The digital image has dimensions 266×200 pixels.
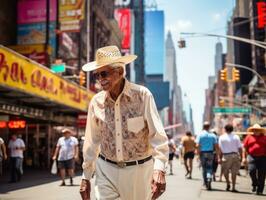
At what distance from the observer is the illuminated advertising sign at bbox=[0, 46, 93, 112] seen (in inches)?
642

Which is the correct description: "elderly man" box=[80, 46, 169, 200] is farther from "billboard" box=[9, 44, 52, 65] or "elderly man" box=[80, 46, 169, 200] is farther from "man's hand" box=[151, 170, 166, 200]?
"billboard" box=[9, 44, 52, 65]

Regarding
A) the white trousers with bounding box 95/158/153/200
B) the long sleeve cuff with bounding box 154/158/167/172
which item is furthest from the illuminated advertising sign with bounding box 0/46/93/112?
the long sleeve cuff with bounding box 154/158/167/172

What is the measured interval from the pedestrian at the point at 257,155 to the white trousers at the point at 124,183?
9078 millimetres

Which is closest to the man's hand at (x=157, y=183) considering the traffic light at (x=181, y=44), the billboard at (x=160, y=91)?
the traffic light at (x=181, y=44)

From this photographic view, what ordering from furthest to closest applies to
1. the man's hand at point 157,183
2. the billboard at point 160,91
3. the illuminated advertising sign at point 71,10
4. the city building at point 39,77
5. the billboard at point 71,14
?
the billboard at point 160,91, the illuminated advertising sign at point 71,10, the billboard at point 71,14, the city building at point 39,77, the man's hand at point 157,183

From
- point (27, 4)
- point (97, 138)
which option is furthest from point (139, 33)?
point (97, 138)

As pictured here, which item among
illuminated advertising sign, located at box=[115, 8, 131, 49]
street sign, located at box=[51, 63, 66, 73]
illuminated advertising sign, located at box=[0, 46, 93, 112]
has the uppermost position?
illuminated advertising sign, located at box=[115, 8, 131, 49]

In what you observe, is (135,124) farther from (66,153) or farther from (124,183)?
(66,153)

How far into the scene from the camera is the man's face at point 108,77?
423cm

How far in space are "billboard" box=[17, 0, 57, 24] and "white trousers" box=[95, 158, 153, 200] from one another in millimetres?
26950

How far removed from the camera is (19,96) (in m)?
20.3

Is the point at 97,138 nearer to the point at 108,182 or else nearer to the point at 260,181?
the point at 108,182

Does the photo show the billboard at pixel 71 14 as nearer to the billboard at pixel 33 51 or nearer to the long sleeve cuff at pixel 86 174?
the billboard at pixel 33 51

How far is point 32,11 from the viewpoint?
101 feet
